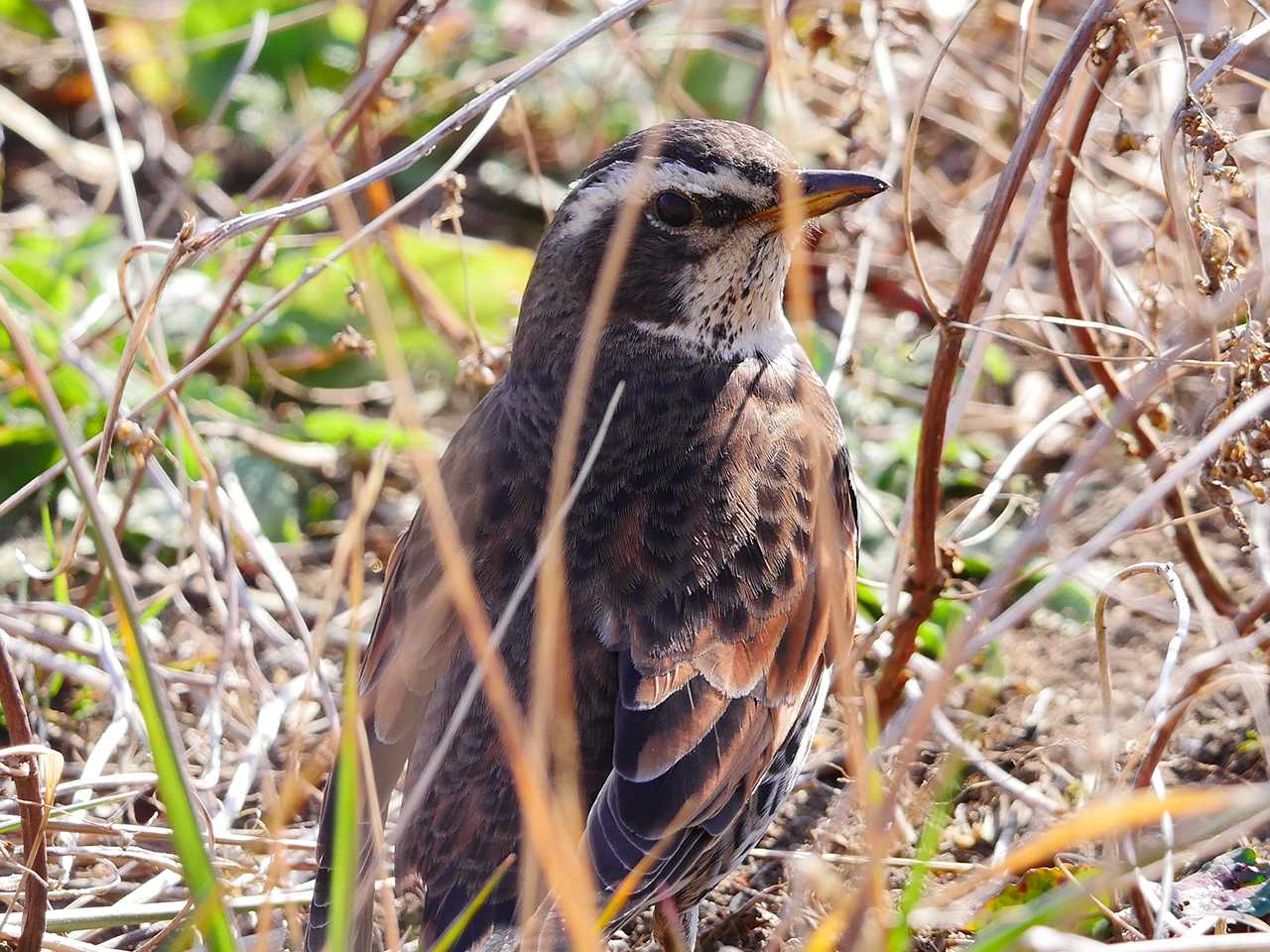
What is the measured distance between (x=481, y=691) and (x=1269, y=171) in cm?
376

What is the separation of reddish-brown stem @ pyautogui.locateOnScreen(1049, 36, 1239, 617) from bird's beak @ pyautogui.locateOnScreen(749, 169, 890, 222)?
0.52 meters

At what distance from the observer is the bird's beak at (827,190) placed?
3.98m

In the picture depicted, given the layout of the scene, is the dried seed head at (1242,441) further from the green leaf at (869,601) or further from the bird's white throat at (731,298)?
the green leaf at (869,601)

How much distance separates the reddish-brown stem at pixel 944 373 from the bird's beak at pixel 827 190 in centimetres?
31

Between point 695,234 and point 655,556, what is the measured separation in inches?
35.6

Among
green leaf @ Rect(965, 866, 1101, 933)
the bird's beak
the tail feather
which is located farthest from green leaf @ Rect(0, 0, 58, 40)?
green leaf @ Rect(965, 866, 1101, 933)

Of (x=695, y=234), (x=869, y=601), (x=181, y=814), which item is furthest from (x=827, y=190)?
(x=181, y=814)

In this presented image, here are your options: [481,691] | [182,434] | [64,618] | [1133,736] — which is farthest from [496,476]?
[1133,736]

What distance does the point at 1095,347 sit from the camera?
4488 mm

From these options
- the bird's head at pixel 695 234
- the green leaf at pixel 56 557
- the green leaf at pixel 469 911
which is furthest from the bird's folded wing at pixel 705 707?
the green leaf at pixel 56 557

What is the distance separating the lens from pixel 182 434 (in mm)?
4730

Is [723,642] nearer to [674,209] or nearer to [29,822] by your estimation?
[674,209]

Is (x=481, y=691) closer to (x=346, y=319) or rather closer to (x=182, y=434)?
(x=182, y=434)

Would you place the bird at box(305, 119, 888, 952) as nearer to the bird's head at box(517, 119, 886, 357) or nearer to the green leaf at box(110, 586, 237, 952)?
the bird's head at box(517, 119, 886, 357)
